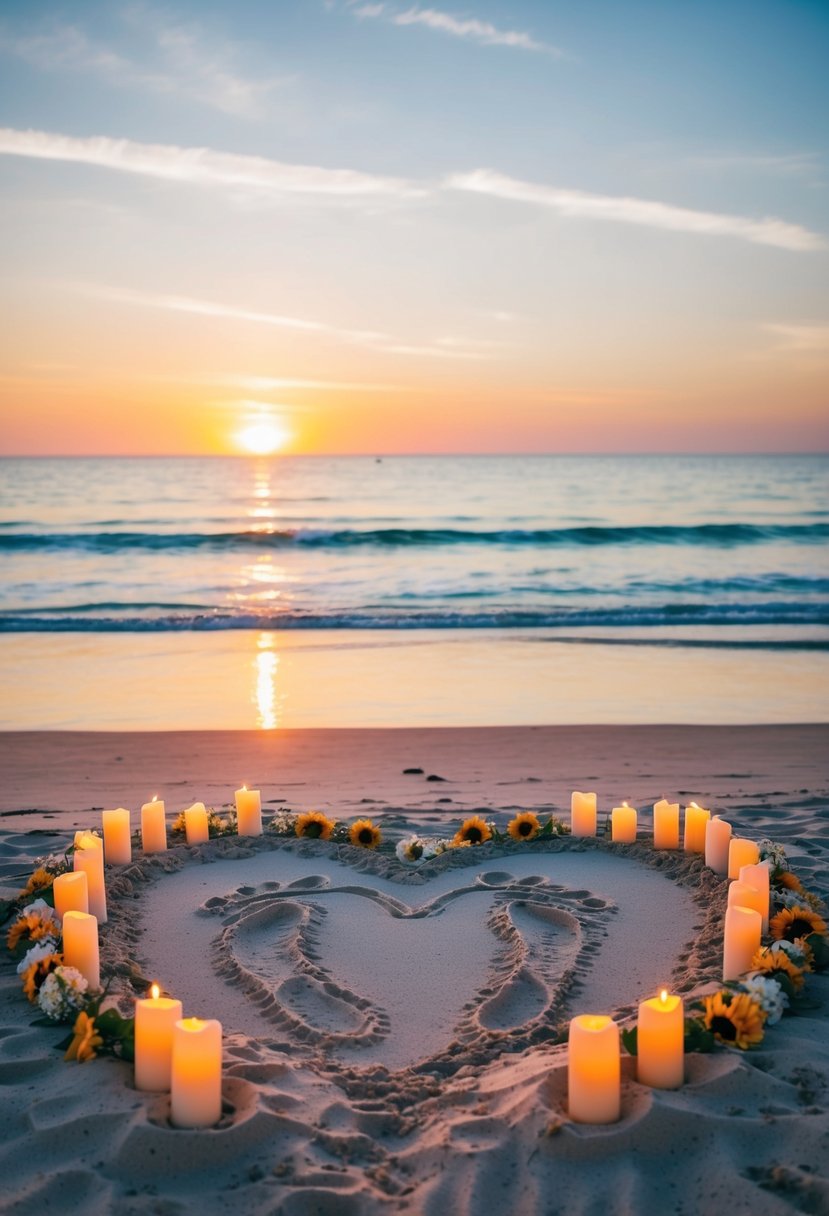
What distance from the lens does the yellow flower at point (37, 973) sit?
4012 millimetres

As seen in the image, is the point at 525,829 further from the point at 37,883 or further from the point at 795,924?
the point at 37,883

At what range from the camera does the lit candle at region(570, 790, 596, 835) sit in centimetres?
603

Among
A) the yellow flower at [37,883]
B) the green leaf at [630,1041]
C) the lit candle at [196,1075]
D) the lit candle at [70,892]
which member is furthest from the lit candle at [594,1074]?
the yellow flower at [37,883]

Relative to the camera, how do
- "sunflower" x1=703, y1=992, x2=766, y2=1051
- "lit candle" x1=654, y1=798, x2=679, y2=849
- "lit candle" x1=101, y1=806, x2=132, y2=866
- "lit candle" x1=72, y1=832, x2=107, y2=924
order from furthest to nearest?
"lit candle" x1=654, y1=798, x2=679, y2=849, "lit candle" x1=101, y1=806, x2=132, y2=866, "lit candle" x1=72, y1=832, x2=107, y2=924, "sunflower" x1=703, y1=992, x2=766, y2=1051

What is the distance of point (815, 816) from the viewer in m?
6.82

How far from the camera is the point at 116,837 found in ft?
18.1

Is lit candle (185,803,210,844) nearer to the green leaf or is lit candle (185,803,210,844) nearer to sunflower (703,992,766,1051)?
the green leaf

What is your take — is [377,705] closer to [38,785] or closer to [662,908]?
[38,785]

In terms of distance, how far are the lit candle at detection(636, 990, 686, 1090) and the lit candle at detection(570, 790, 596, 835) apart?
107 inches

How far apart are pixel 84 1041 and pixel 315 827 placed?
252 centimetres

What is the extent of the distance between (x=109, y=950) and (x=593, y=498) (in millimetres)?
46132

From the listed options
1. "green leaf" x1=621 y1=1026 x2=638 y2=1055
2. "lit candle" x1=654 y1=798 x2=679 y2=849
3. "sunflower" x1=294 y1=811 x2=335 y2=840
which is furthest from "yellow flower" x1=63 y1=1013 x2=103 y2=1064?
"lit candle" x1=654 y1=798 x2=679 y2=849

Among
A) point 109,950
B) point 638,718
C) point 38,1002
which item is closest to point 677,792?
point 638,718

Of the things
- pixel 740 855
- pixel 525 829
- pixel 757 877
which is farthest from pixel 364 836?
pixel 757 877
